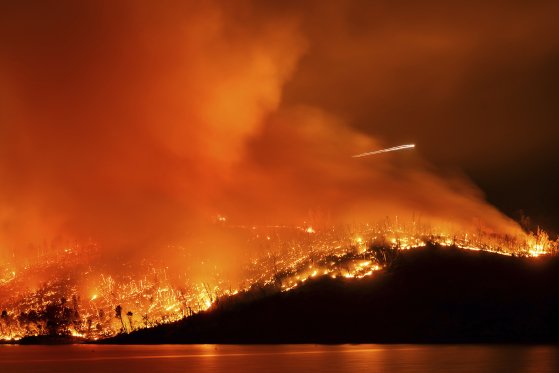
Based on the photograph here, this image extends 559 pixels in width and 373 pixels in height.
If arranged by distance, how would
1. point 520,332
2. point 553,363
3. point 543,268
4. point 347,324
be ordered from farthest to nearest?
point 543,268
point 347,324
point 520,332
point 553,363

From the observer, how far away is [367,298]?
19375 cm

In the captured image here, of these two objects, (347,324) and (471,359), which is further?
(347,324)

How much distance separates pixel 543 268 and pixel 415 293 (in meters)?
34.8

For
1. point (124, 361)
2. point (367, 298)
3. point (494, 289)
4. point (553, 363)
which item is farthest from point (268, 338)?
point (553, 363)

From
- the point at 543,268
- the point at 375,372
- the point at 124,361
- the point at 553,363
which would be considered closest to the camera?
the point at 375,372

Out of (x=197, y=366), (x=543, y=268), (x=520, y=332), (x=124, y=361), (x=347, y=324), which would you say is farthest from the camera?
(x=543, y=268)

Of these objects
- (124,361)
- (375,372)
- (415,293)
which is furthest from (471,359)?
(415,293)

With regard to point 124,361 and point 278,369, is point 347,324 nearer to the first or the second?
point 124,361

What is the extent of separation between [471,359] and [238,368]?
1304 inches

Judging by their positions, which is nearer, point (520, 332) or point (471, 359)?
point (471, 359)

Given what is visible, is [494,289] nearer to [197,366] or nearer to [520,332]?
[520,332]

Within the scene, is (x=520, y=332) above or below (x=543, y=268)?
below

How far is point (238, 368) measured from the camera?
10088cm

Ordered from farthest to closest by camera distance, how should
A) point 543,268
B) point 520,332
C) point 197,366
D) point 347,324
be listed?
point 543,268, point 347,324, point 520,332, point 197,366
